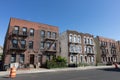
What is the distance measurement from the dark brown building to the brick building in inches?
751

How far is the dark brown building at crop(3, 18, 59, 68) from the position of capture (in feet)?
89.2

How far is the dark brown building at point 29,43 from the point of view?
2719cm

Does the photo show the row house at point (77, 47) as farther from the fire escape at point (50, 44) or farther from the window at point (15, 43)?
the window at point (15, 43)

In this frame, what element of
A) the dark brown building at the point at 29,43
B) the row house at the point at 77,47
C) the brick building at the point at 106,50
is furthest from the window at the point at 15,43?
the brick building at the point at 106,50

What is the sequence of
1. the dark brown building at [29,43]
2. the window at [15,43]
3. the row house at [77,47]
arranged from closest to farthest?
the dark brown building at [29,43], the window at [15,43], the row house at [77,47]

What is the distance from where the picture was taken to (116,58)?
1966 inches

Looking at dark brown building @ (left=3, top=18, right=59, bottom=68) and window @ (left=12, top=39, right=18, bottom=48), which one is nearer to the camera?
dark brown building @ (left=3, top=18, right=59, bottom=68)

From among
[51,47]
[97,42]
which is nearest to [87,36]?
[97,42]

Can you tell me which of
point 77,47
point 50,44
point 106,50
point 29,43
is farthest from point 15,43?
point 106,50

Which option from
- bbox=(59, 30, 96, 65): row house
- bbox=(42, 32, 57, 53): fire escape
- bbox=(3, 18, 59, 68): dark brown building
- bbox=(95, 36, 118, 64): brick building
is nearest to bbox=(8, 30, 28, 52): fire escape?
bbox=(3, 18, 59, 68): dark brown building

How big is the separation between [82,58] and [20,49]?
62.1 ft

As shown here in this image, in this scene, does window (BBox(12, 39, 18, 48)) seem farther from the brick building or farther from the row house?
the brick building

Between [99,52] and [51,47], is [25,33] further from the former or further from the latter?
[99,52]

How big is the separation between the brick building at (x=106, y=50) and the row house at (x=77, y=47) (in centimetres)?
A: 472
